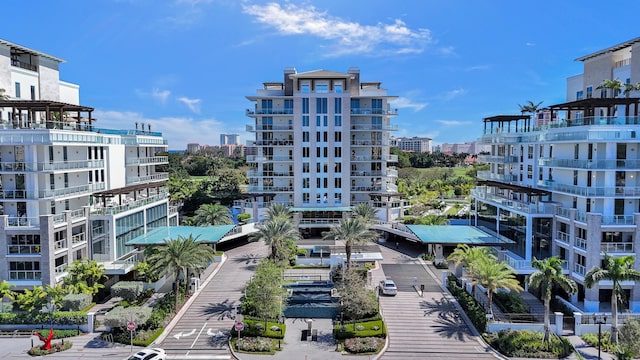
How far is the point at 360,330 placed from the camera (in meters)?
32.1

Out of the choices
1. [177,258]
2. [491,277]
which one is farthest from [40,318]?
[491,277]

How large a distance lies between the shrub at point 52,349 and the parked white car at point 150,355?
20.0 ft

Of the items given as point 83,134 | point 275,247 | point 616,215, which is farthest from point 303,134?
point 616,215

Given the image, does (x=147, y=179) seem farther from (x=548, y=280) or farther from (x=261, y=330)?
(x=548, y=280)

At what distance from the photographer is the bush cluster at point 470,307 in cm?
3277

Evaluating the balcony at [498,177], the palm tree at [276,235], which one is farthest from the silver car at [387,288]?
the balcony at [498,177]

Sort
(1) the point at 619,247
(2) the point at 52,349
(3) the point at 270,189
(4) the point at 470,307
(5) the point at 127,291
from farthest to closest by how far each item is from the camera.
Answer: (3) the point at 270,189 < (5) the point at 127,291 < (1) the point at 619,247 < (4) the point at 470,307 < (2) the point at 52,349

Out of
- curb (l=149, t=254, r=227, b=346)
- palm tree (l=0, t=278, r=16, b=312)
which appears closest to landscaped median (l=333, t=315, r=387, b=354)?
curb (l=149, t=254, r=227, b=346)

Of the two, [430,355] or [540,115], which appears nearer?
[430,355]

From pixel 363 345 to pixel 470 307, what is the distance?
10.1m

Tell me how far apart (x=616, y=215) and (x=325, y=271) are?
2787cm

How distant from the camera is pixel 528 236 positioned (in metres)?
42.8

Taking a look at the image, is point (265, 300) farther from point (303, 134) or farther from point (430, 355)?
point (303, 134)

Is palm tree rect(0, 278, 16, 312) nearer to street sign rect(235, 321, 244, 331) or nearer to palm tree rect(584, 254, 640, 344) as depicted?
street sign rect(235, 321, 244, 331)
